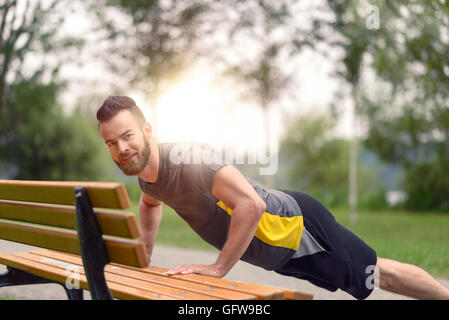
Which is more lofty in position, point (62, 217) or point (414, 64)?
point (414, 64)

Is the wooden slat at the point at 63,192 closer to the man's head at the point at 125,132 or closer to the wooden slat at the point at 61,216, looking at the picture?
the wooden slat at the point at 61,216

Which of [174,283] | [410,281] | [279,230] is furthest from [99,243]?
[410,281]

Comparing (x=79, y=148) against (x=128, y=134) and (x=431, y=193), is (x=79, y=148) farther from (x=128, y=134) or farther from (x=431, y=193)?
(x=128, y=134)

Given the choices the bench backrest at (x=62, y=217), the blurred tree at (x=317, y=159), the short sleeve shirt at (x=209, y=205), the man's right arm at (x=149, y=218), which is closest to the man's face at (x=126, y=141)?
the short sleeve shirt at (x=209, y=205)

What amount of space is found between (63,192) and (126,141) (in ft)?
1.27

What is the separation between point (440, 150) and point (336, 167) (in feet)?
64.9

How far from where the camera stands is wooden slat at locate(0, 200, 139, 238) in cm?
220

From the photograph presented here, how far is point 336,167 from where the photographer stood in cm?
3912

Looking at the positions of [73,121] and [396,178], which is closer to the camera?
[396,178]

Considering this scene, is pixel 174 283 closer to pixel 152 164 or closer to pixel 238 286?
pixel 238 286

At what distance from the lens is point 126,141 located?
8.60ft

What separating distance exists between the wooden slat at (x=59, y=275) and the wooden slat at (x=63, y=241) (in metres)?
0.14

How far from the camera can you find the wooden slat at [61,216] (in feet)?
7.23
